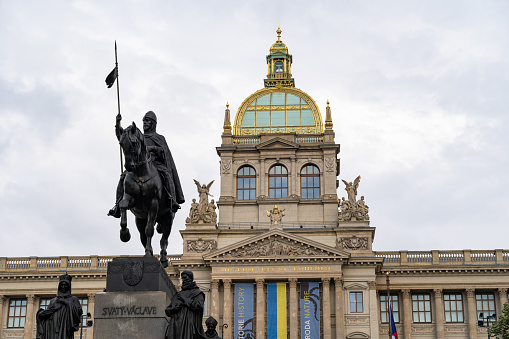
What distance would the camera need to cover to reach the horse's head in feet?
59.6

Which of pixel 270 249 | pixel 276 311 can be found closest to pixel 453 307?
pixel 276 311

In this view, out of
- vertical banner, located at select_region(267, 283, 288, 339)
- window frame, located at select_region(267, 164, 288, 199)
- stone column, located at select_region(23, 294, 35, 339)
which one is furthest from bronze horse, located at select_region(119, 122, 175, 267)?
stone column, located at select_region(23, 294, 35, 339)

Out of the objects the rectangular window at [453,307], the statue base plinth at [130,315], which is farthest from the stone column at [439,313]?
the statue base plinth at [130,315]

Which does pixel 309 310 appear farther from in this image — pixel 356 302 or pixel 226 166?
pixel 226 166

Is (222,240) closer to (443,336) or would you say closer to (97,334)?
(443,336)

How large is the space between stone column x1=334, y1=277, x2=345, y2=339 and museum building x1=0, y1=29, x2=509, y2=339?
0.29ft

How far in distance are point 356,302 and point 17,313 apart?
31895 millimetres

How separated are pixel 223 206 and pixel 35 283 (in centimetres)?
1913

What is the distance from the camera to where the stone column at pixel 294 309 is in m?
73.2

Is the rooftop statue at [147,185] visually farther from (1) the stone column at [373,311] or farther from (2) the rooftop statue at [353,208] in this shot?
(2) the rooftop statue at [353,208]

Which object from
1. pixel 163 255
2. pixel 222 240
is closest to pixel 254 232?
pixel 222 240

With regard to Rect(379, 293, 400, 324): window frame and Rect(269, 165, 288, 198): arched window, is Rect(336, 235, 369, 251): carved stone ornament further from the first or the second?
Rect(269, 165, 288, 198): arched window

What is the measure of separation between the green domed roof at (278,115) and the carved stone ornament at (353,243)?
42.1ft

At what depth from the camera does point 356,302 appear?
7519 centimetres
